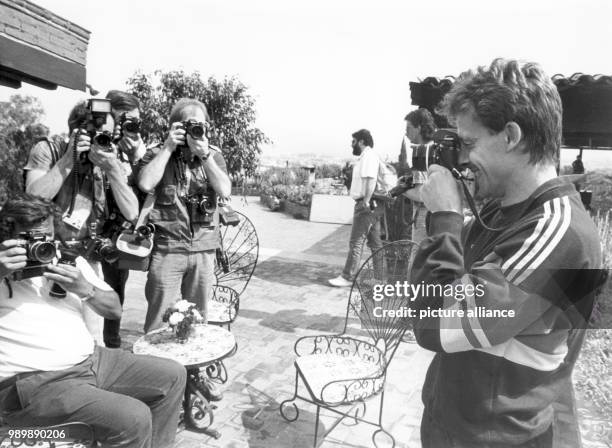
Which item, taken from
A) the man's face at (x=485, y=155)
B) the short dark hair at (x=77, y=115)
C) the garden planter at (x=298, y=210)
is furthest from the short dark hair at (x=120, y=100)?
the garden planter at (x=298, y=210)

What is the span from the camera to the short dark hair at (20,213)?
185cm

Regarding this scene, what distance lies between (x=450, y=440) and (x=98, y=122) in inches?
95.4

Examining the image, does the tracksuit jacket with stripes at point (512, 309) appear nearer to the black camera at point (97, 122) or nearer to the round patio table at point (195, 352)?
the round patio table at point (195, 352)

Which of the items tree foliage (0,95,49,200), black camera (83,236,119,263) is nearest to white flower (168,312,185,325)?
black camera (83,236,119,263)

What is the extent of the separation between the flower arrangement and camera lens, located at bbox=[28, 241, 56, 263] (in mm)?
806

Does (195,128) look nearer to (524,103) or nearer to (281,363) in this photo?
(281,363)

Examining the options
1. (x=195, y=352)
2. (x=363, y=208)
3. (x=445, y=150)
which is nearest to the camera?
(x=445, y=150)

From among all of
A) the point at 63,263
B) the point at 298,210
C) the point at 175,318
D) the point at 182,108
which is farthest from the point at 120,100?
the point at 298,210

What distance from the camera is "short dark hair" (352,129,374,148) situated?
559 cm

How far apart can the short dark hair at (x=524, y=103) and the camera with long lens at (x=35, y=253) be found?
1706mm

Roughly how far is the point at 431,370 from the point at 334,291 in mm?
4059

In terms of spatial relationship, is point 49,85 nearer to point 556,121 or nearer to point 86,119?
→ point 86,119

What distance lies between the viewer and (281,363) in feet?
11.4

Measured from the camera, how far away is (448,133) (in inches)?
47.4
